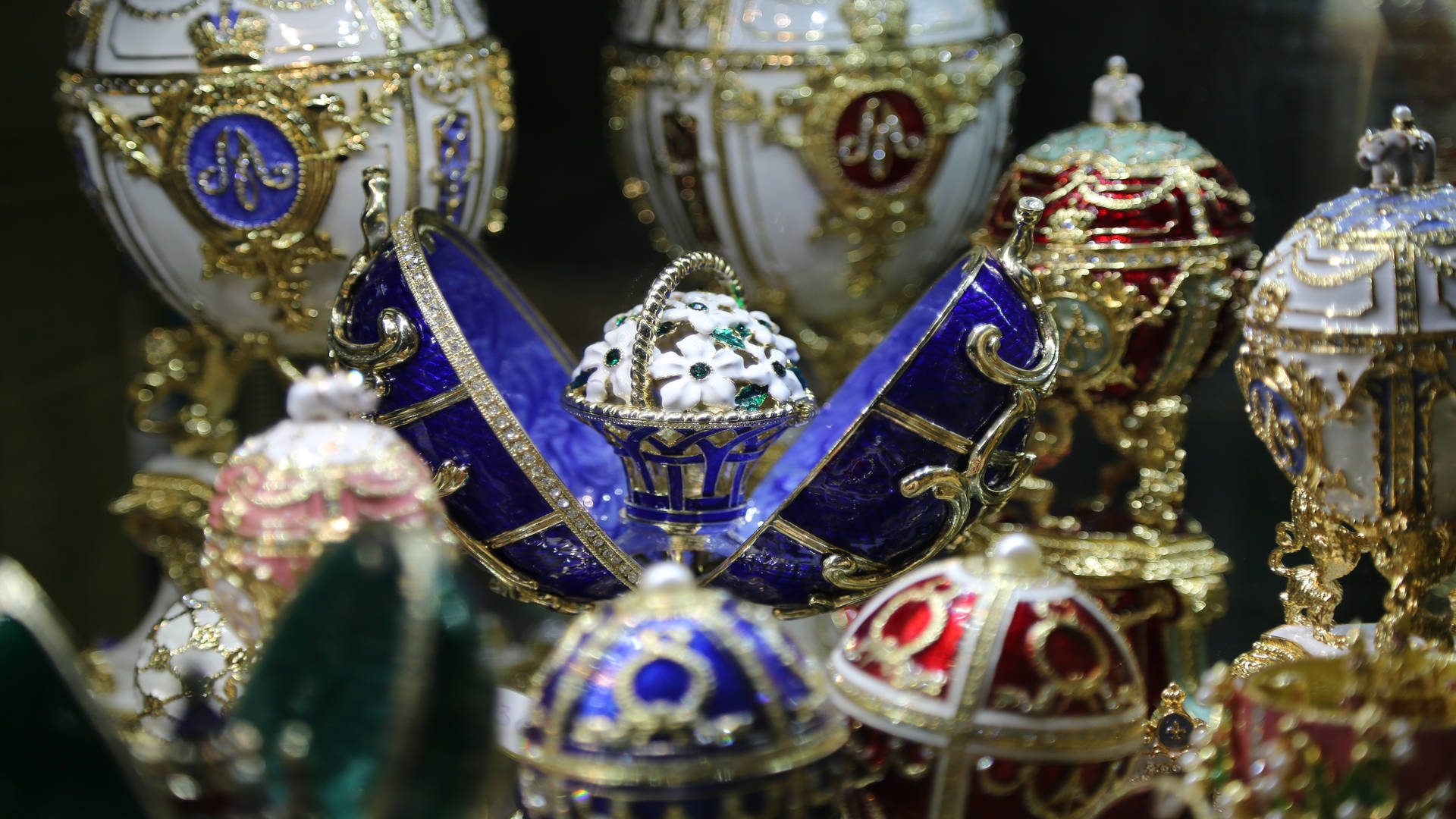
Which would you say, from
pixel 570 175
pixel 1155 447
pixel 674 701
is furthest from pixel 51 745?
pixel 570 175

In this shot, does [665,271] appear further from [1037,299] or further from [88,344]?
[88,344]

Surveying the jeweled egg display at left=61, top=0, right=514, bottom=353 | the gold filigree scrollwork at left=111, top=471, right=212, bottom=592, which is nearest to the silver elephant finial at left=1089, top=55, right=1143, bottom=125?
the jeweled egg display at left=61, top=0, right=514, bottom=353

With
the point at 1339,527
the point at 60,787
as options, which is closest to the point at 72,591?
the point at 60,787

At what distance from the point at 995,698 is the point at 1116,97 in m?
0.88

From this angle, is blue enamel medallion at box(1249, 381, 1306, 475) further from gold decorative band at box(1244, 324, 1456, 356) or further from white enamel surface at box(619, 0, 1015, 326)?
white enamel surface at box(619, 0, 1015, 326)

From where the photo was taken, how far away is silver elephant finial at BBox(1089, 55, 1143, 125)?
1.75 metres

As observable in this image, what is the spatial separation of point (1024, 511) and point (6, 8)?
1621mm

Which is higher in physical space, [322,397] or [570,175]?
[322,397]

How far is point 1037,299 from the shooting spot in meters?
1.46

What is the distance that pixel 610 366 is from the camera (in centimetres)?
144

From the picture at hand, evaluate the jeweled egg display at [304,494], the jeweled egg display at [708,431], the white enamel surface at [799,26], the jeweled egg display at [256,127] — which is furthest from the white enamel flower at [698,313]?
the white enamel surface at [799,26]

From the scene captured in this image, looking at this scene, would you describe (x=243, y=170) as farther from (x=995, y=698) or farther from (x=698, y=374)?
(x=995, y=698)

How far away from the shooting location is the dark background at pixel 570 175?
227cm

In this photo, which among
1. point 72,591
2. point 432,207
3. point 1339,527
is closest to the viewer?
point 1339,527
